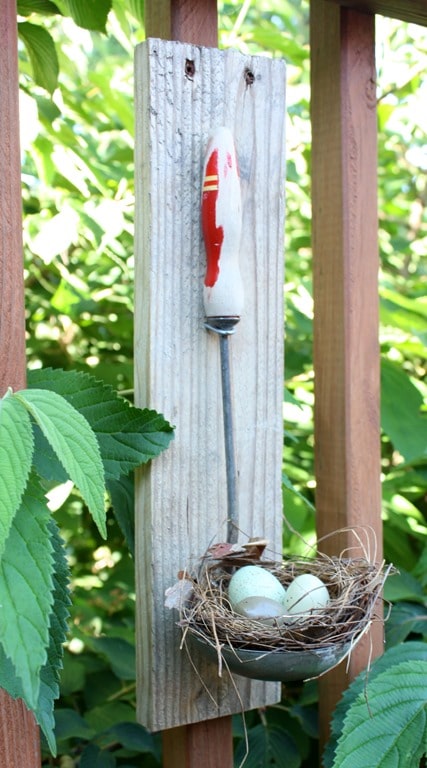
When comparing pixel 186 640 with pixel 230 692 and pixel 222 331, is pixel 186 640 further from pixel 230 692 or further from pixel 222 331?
pixel 222 331

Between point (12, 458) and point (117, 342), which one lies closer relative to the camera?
point (12, 458)

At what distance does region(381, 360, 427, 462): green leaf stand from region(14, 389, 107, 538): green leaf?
0.67 metres

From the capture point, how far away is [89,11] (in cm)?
98

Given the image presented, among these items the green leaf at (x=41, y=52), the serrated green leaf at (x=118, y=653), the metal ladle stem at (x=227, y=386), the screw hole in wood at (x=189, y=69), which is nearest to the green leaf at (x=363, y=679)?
the metal ladle stem at (x=227, y=386)

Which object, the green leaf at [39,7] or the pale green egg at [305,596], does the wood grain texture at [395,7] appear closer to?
the green leaf at [39,7]

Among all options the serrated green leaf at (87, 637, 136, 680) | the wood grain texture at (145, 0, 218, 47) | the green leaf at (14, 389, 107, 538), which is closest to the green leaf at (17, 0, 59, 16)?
the wood grain texture at (145, 0, 218, 47)

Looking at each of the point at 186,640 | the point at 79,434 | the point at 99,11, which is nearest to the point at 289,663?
the point at 186,640

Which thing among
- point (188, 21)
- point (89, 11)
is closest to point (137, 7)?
point (89, 11)

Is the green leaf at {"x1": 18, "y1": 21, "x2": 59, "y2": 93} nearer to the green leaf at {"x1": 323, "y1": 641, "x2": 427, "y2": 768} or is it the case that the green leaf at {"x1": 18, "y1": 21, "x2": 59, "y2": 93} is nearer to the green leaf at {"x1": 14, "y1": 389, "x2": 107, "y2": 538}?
the green leaf at {"x1": 14, "y1": 389, "x2": 107, "y2": 538}

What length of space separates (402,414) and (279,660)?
65cm

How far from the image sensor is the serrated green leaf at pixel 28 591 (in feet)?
1.74

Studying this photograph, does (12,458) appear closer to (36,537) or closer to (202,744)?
(36,537)

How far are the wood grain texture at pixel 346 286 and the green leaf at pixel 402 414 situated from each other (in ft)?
0.76

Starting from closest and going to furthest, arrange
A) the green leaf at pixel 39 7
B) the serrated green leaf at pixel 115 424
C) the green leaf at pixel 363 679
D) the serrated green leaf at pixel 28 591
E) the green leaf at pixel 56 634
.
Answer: the serrated green leaf at pixel 28 591, the green leaf at pixel 56 634, the serrated green leaf at pixel 115 424, the green leaf at pixel 363 679, the green leaf at pixel 39 7
